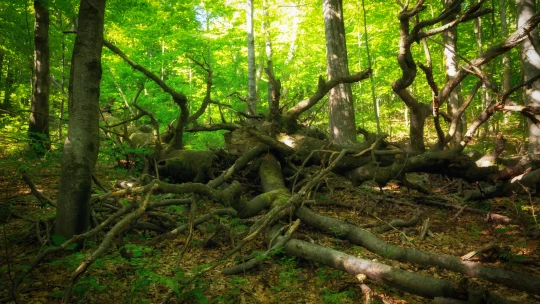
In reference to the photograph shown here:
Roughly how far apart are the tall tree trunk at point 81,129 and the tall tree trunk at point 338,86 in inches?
239

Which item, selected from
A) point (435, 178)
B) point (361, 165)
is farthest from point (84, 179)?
→ point (435, 178)

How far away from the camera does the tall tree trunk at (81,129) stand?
3822 millimetres

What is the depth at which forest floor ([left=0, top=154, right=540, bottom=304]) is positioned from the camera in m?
3.15

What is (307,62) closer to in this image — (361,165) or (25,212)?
(361,165)

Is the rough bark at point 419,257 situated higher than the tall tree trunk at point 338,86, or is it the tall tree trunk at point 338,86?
the tall tree trunk at point 338,86

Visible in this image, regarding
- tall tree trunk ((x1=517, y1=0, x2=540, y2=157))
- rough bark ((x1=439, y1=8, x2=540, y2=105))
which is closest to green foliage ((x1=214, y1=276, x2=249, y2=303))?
rough bark ((x1=439, y1=8, x2=540, y2=105))

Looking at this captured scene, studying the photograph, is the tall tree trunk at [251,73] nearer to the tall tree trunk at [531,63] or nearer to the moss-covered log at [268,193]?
the moss-covered log at [268,193]

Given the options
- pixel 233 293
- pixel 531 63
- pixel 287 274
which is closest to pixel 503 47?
pixel 531 63

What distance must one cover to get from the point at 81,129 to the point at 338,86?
6415 mm

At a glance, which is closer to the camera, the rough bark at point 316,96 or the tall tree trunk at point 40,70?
the rough bark at point 316,96

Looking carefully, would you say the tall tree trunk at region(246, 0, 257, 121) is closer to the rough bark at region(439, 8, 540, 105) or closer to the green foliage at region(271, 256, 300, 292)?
the rough bark at region(439, 8, 540, 105)

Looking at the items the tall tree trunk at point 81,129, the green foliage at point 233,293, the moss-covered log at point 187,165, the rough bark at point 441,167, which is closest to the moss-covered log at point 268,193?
the moss-covered log at point 187,165

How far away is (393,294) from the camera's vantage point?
3.42 m

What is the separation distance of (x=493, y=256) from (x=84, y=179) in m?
5.12
